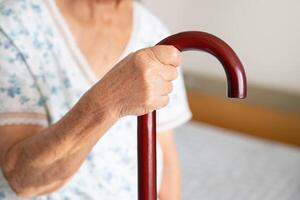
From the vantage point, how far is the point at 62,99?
2.70ft

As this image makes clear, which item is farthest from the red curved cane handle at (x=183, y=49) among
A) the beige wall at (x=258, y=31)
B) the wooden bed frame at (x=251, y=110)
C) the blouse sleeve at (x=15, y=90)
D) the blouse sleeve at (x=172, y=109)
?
the wooden bed frame at (x=251, y=110)

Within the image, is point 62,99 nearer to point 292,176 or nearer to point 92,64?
point 92,64

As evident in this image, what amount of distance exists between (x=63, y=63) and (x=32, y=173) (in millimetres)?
220

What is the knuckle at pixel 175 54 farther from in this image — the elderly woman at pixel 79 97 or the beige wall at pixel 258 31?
the beige wall at pixel 258 31

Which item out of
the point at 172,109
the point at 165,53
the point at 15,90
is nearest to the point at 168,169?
the point at 172,109

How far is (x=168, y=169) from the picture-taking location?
3.29 feet

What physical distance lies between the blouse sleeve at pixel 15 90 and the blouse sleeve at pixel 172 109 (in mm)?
276

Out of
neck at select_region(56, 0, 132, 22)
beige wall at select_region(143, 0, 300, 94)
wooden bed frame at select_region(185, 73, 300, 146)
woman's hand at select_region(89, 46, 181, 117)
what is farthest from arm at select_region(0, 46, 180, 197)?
wooden bed frame at select_region(185, 73, 300, 146)

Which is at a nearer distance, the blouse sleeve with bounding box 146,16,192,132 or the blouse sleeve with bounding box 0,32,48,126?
the blouse sleeve with bounding box 0,32,48,126

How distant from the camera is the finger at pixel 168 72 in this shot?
58 centimetres

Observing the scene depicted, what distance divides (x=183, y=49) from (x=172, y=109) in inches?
16.9

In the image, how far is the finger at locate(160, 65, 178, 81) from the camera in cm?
58

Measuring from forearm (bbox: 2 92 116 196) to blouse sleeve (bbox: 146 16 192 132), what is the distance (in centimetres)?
30

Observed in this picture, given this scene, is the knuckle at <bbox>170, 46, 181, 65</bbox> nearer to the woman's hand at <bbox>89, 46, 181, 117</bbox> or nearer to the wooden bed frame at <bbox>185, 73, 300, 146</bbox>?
the woman's hand at <bbox>89, 46, 181, 117</bbox>
